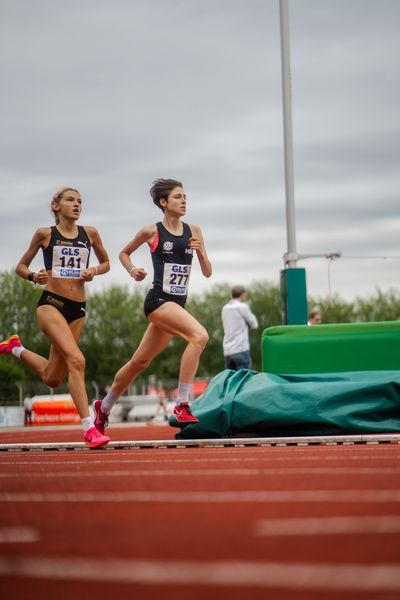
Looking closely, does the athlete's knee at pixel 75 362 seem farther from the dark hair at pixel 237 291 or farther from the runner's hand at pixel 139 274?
the dark hair at pixel 237 291

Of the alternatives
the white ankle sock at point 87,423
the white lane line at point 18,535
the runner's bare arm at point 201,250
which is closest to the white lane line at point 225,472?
the white lane line at point 18,535

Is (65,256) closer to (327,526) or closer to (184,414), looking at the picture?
(184,414)

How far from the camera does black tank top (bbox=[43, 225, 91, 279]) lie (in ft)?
29.0

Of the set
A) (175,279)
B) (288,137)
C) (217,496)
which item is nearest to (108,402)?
(175,279)

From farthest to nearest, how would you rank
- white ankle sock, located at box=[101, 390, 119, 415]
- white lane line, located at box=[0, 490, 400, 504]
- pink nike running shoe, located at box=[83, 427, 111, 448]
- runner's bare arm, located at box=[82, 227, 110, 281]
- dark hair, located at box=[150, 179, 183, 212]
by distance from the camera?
dark hair, located at box=[150, 179, 183, 212]
white ankle sock, located at box=[101, 390, 119, 415]
runner's bare arm, located at box=[82, 227, 110, 281]
pink nike running shoe, located at box=[83, 427, 111, 448]
white lane line, located at box=[0, 490, 400, 504]

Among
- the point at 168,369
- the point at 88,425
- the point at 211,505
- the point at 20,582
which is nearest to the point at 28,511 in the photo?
the point at 211,505

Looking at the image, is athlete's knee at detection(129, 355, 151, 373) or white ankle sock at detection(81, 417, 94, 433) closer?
white ankle sock at detection(81, 417, 94, 433)

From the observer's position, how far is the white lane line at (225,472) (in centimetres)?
507

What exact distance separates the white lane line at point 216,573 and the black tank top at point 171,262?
256 inches

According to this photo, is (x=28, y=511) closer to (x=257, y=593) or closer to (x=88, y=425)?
(x=257, y=593)

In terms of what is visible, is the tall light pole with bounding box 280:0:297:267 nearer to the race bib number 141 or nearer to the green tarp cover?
the green tarp cover

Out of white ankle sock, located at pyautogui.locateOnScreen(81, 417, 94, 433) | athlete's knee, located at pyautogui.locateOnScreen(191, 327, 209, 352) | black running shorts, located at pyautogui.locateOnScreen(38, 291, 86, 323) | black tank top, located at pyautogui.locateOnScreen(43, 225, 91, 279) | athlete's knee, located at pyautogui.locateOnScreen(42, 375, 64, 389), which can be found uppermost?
black tank top, located at pyautogui.locateOnScreen(43, 225, 91, 279)

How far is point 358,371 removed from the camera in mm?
10258

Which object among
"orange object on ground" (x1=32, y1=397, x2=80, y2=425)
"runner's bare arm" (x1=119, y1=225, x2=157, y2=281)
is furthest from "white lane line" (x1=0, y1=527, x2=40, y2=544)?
"orange object on ground" (x1=32, y1=397, x2=80, y2=425)
